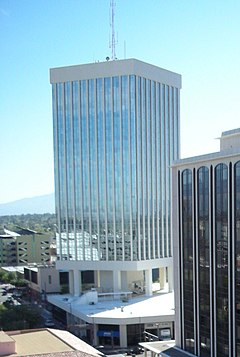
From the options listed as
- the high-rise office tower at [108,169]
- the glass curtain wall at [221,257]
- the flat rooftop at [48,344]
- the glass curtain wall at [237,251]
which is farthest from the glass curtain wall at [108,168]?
the glass curtain wall at [237,251]

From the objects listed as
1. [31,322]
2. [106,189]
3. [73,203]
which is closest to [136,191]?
[106,189]

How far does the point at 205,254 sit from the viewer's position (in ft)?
123

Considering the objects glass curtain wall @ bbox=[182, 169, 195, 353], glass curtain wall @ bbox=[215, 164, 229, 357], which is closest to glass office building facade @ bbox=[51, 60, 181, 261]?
glass curtain wall @ bbox=[182, 169, 195, 353]

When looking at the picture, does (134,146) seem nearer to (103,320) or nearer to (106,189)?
(106,189)

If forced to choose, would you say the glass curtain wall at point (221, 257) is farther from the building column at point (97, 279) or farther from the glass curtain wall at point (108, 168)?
the building column at point (97, 279)

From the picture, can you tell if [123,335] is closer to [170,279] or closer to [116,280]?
[116,280]

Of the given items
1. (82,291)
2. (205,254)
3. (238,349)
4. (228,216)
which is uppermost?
(228,216)

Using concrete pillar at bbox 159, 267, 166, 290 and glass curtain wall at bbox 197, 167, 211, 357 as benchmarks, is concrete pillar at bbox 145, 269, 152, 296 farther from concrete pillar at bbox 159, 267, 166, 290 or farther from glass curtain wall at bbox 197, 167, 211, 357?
glass curtain wall at bbox 197, 167, 211, 357

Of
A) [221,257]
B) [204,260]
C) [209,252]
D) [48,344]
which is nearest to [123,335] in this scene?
[48,344]

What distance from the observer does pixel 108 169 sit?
66.4 meters

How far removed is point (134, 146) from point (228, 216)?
32.4 meters

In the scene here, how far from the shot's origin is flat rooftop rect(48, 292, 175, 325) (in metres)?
54.7

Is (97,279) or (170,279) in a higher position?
(97,279)

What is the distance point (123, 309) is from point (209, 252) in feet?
79.2
